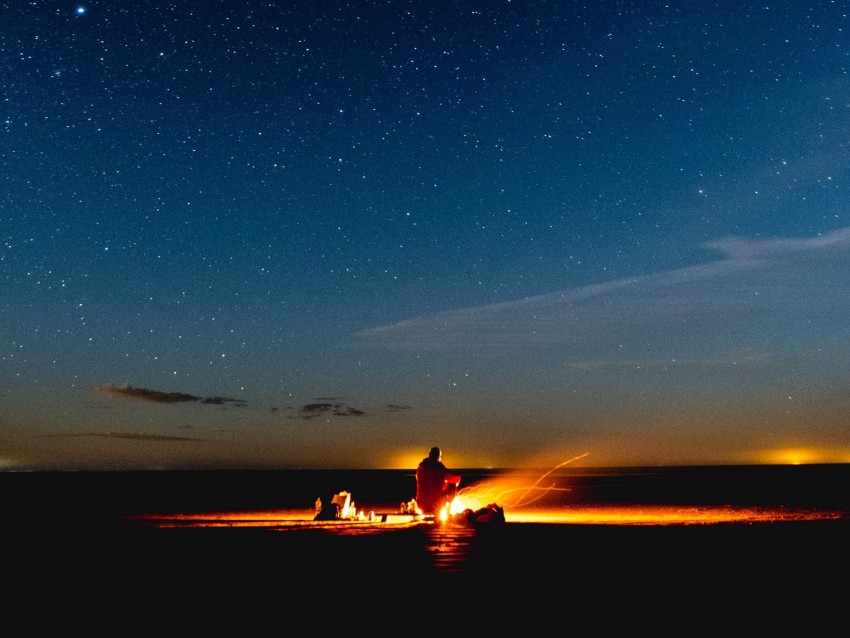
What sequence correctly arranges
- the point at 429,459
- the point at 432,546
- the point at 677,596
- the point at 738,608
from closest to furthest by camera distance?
the point at 738,608
the point at 677,596
the point at 432,546
the point at 429,459

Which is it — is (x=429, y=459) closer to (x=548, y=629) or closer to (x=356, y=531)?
(x=356, y=531)

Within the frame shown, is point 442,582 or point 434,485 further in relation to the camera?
point 434,485

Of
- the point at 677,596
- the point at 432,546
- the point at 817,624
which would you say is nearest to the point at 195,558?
the point at 432,546

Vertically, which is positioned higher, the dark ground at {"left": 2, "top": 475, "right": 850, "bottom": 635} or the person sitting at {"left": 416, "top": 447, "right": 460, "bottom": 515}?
the person sitting at {"left": 416, "top": 447, "right": 460, "bottom": 515}

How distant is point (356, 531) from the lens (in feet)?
39.9

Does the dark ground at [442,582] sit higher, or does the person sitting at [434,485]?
the person sitting at [434,485]

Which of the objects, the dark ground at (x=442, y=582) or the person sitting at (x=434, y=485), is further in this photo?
the person sitting at (x=434, y=485)

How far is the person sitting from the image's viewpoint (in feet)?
45.7

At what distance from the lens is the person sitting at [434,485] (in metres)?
13.9

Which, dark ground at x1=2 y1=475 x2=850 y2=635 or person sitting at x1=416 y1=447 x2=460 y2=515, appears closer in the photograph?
dark ground at x1=2 y1=475 x2=850 y2=635

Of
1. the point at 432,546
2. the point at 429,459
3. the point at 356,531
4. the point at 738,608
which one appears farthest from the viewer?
the point at 429,459

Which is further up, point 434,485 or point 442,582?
point 434,485

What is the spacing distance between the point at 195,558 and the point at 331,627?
4.16 metres

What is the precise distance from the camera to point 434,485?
14023 millimetres
